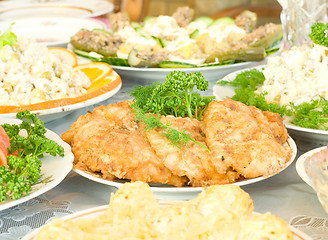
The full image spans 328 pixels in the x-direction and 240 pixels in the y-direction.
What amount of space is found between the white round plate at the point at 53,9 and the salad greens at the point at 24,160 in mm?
3300

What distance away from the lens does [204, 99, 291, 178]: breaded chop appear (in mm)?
1750

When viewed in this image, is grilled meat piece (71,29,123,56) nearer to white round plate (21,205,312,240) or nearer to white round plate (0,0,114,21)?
white round plate (0,0,114,21)

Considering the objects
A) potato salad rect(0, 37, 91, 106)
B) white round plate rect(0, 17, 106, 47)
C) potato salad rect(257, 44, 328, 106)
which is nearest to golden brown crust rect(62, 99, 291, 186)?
potato salad rect(257, 44, 328, 106)

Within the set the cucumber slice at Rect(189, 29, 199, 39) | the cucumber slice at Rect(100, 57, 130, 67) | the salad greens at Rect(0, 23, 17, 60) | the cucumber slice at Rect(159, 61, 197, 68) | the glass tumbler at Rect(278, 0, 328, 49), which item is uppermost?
the glass tumbler at Rect(278, 0, 328, 49)

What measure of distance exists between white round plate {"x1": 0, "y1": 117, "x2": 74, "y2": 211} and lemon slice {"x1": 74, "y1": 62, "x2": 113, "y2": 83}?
106 centimetres

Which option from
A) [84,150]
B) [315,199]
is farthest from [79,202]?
[315,199]

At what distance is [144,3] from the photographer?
6773 millimetres

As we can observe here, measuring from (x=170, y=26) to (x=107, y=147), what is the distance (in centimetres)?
254

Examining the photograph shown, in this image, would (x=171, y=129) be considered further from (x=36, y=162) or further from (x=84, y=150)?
Answer: (x=36, y=162)

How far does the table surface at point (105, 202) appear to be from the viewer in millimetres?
1629

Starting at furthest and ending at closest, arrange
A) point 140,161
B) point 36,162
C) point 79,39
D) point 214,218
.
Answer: point 79,39, point 140,161, point 36,162, point 214,218

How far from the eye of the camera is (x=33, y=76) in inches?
107

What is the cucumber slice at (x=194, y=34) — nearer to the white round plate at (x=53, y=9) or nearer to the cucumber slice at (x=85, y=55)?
the cucumber slice at (x=85, y=55)

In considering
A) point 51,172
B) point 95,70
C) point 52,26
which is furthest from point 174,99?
point 52,26
